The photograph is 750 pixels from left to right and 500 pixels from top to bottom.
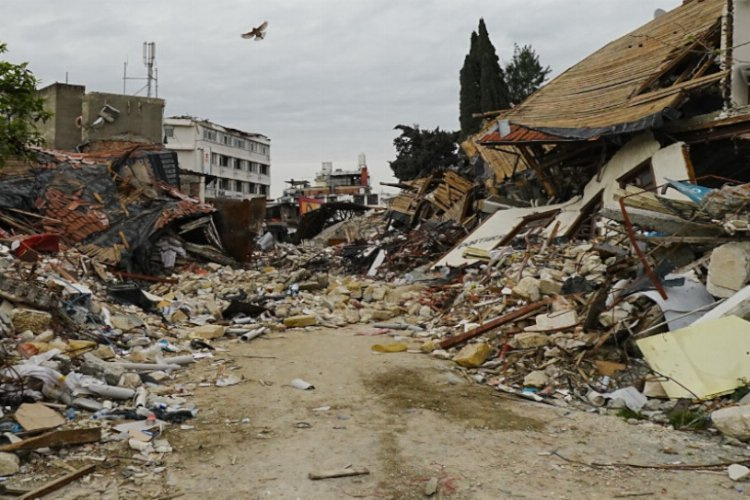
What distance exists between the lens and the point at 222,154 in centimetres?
4981

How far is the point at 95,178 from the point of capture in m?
14.7

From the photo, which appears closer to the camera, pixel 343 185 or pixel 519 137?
pixel 519 137

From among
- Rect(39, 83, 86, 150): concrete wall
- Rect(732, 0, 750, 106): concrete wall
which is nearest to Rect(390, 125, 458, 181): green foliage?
Rect(39, 83, 86, 150): concrete wall

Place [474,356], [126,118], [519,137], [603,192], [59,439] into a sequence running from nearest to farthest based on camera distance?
[59,439] < [474,356] < [603,192] < [519,137] < [126,118]

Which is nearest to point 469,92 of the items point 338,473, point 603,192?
point 603,192

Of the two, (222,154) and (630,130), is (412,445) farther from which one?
(222,154)

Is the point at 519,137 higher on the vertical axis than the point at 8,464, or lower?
higher

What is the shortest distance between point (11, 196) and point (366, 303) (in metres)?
8.41

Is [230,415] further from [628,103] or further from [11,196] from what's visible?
[11,196]

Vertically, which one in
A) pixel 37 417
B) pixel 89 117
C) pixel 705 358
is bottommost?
pixel 37 417

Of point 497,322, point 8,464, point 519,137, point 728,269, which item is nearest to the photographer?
point 8,464

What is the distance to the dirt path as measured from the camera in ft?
12.0

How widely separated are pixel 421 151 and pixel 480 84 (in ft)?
15.5

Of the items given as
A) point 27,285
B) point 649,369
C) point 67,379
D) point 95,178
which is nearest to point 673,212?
point 649,369
